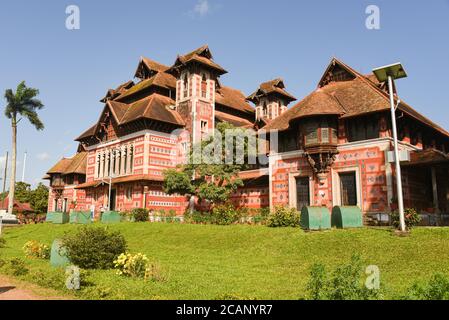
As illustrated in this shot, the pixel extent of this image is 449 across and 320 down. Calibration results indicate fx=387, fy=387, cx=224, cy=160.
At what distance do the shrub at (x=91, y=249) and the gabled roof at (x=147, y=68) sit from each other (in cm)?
3478

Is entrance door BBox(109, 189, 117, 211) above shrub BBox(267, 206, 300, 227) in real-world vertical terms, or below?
above

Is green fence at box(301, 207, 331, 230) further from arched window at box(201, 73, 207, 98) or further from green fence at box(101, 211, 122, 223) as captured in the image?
arched window at box(201, 73, 207, 98)

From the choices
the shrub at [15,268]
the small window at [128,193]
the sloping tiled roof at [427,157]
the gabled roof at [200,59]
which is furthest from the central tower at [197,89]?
the shrub at [15,268]

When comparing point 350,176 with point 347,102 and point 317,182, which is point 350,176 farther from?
point 347,102

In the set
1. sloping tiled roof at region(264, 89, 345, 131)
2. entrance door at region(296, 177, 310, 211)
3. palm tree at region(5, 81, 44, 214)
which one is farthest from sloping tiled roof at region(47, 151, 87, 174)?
entrance door at region(296, 177, 310, 211)

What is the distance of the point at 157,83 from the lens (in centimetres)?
4275

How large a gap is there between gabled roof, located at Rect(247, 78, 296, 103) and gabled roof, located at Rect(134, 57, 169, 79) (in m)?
11.8

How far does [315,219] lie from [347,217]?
1.89 metres

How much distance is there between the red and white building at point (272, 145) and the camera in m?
24.8

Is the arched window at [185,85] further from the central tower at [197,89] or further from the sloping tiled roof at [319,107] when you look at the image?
the sloping tiled roof at [319,107]

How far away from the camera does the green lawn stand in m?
10.0
